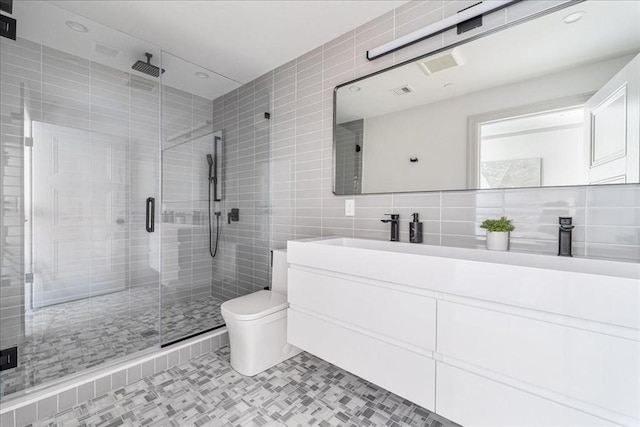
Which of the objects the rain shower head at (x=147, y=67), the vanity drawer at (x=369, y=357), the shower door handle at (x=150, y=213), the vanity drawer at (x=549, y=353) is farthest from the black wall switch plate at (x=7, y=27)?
the vanity drawer at (x=549, y=353)

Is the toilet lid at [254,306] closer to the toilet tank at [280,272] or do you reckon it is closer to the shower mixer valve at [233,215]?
the toilet tank at [280,272]

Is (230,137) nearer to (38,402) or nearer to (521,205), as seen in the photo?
(38,402)

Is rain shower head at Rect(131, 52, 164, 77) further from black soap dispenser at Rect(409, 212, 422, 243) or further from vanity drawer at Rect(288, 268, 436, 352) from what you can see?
black soap dispenser at Rect(409, 212, 422, 243)

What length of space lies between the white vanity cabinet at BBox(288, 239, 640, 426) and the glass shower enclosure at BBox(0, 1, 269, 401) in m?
1.40

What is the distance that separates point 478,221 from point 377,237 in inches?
24.5

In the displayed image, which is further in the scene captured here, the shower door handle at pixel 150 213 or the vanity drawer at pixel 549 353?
the shower door handle at pixel 150 213

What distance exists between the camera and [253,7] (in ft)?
6.05

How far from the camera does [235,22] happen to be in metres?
2.00

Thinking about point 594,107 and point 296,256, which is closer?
point 594,107

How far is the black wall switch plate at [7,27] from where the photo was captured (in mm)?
1608

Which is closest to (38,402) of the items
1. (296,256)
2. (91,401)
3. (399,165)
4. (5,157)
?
(91,401)

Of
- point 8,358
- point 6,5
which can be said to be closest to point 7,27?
point 6,5

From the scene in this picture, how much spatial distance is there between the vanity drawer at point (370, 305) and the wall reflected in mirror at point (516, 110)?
0.74m

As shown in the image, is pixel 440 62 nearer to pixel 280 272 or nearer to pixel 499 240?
pixel 499 240
